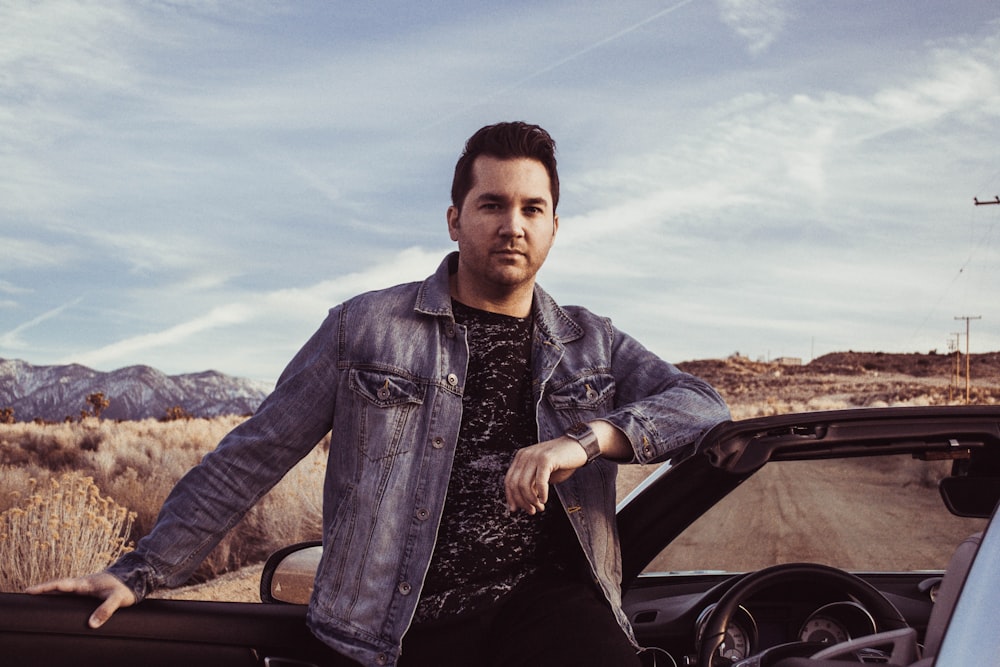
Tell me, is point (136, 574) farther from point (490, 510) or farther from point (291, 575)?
point (490, 510)

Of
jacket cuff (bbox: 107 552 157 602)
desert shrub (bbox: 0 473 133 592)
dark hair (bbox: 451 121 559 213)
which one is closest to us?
jacket cuff (bbox: 107 552 157 602)

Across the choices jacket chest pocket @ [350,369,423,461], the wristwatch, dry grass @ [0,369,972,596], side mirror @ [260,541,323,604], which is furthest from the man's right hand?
dry grass @ [0,369,972,596]

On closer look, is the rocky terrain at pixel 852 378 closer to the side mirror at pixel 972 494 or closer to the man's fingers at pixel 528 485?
the side mirror at pixel 972 494

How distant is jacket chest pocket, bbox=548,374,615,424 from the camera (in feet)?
9.57

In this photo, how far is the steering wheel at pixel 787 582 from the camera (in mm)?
2873

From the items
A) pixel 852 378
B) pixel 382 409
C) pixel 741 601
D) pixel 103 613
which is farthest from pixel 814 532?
pixel 852 378

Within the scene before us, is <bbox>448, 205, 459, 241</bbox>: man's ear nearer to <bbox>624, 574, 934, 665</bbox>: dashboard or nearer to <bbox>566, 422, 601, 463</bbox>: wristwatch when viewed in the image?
<bbox>566, 422, 601, 463</bbox>: wristwatch

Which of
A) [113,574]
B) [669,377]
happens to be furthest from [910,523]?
[113,574]

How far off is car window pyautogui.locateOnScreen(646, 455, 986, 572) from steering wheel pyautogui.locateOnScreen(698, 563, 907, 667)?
1715 millimetres

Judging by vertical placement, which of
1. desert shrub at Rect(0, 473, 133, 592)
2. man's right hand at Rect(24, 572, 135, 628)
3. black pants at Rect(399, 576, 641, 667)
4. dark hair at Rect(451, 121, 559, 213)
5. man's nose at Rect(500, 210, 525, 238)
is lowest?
desert shrub at Rect(0, 473, 133, 592)

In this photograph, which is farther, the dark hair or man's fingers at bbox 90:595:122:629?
the dark hair

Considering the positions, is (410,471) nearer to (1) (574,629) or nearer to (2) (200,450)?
(1) (574,629)

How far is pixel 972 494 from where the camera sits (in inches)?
99.6

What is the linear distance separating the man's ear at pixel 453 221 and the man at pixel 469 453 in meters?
0.10
